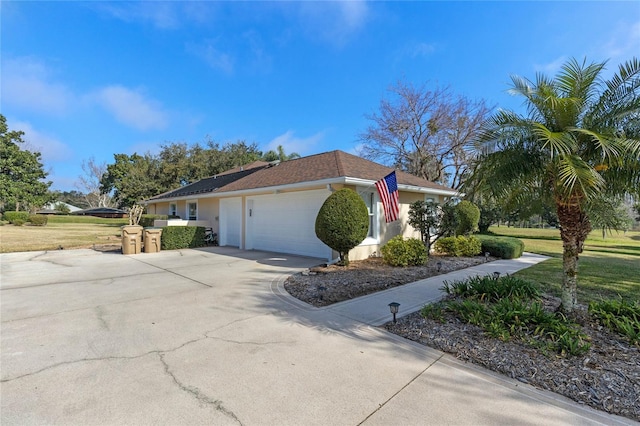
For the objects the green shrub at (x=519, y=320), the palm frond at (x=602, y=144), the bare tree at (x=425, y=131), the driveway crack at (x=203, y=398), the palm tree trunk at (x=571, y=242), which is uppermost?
the bare tree at (x=425, y=131)

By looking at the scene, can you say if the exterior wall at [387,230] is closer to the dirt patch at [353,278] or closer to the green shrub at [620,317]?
the dirt patch at [353,278]

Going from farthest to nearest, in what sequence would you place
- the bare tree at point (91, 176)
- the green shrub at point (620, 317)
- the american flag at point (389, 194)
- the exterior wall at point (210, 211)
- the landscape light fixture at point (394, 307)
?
the bare tree at point (91, 176)
the exterior wall at point (210, 211)
the american flag at point (389, 194)
the landscape light fixture at point (394, 307)
the green shrub at point (620, 317)

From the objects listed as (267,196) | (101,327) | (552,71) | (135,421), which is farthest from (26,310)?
(552,71)

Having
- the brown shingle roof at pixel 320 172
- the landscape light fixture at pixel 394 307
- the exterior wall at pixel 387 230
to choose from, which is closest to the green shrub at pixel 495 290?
the landscape light fixture at pixel 394 307

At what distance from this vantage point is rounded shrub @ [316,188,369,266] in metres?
8.10

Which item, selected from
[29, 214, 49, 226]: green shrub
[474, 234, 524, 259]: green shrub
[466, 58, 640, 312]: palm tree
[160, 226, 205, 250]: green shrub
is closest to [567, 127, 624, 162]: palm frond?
[466, 58, 640, 312]: palm tree

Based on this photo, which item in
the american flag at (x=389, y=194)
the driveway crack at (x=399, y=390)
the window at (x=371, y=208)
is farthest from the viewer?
the window at (x=371, y=208)

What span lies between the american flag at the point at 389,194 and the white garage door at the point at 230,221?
8098mm

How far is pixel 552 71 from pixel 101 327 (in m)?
8.09

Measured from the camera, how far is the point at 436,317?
460cm

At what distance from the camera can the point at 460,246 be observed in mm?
11602

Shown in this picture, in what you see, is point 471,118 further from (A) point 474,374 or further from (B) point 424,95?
(A) point 474,374

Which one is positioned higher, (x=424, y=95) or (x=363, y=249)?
(x=424, y=95)

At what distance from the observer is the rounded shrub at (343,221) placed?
8.10 meters
